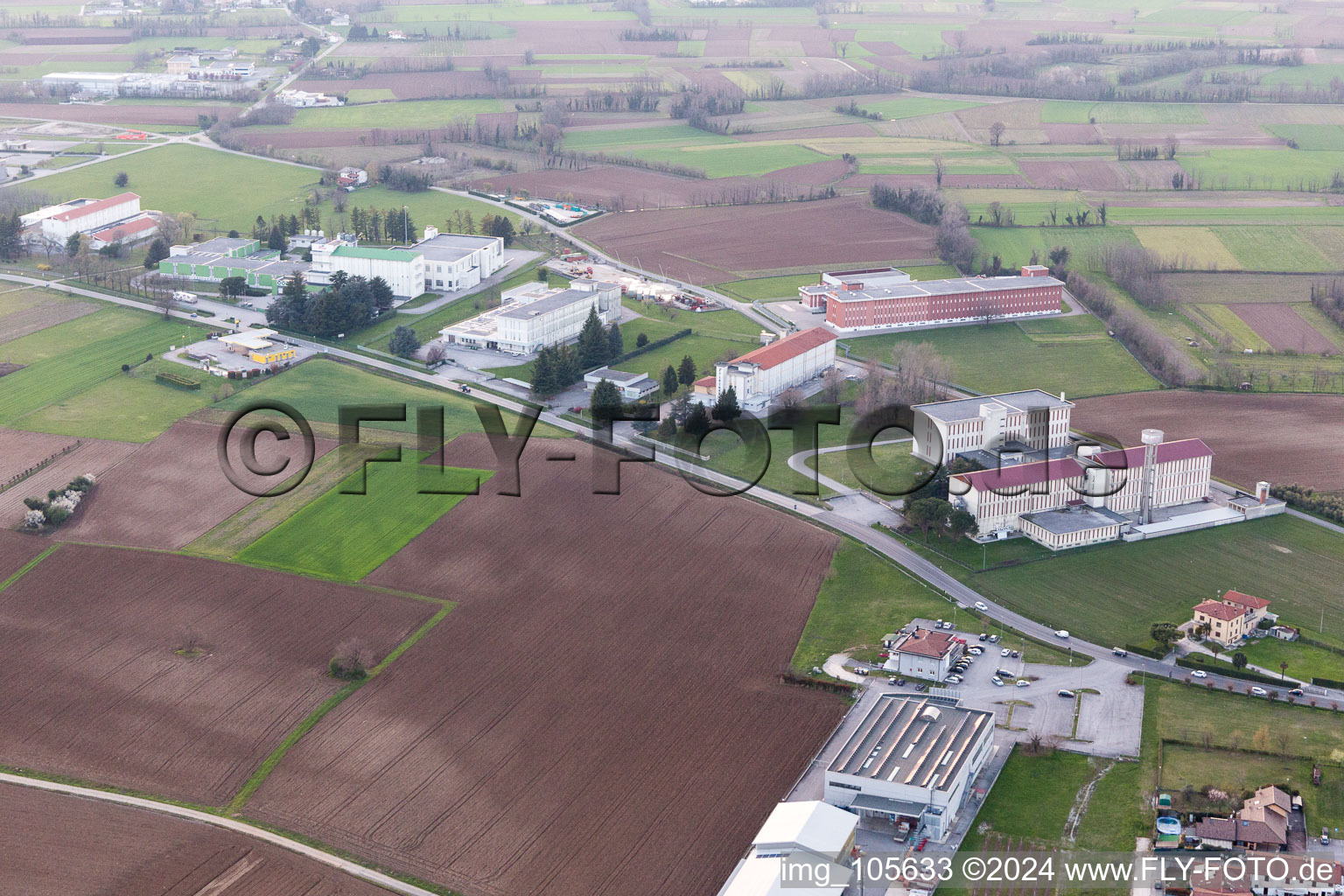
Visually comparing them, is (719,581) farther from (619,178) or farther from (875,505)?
(619,178)

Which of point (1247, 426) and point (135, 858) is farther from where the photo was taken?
point (1247, 426)

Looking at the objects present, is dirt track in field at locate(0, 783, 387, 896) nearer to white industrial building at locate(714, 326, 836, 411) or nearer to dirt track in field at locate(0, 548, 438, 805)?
dirt track in field at locate(0, 548, 438, 805)

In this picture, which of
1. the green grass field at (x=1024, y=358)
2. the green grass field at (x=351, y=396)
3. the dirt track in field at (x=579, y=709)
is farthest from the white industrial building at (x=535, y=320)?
the dirt track in field at (x=579, y=709)

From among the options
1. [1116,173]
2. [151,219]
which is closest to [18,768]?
[151,219]

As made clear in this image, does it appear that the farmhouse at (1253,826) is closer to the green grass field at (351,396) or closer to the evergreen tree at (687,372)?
the green grass field at (351,396)

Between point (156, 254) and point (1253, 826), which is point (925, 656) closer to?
point (1253, 826)

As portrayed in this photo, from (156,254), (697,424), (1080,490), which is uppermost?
(156,254)

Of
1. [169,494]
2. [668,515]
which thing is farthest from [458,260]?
[668,515]
